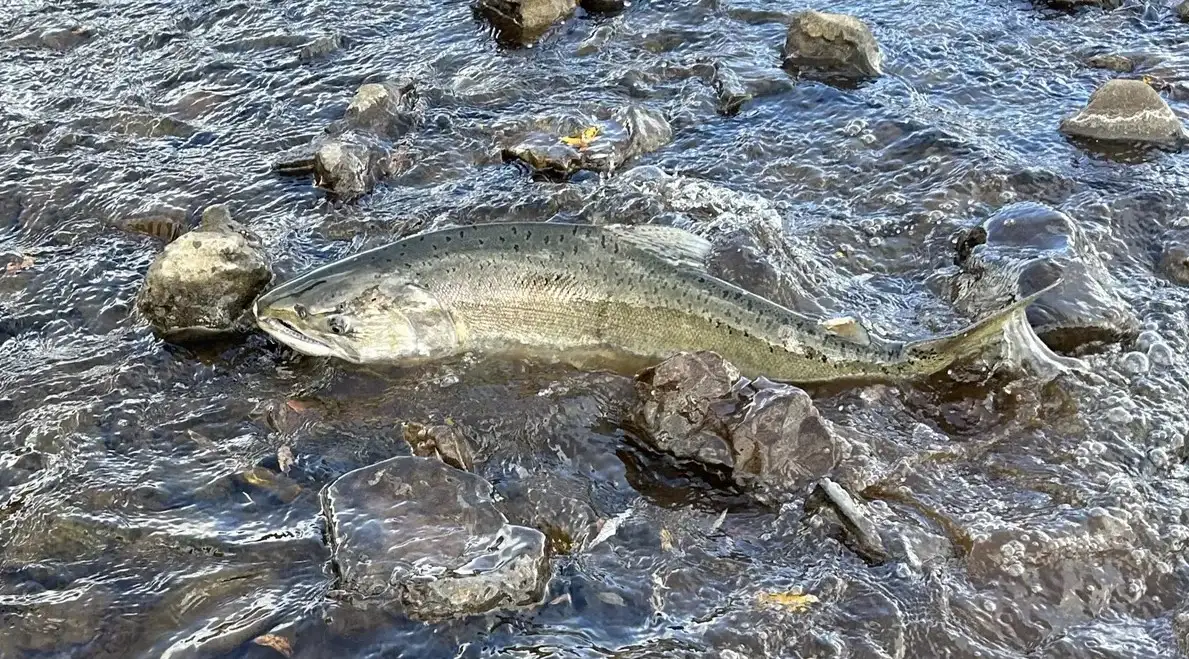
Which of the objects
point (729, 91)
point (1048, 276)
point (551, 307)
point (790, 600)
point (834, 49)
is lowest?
point (790, 600)

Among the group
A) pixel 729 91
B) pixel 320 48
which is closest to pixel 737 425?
pixel 729 91

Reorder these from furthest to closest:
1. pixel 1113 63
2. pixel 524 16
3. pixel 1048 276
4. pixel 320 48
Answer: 1. pixel 524 16
2. pixel 320 48
3. pixel 1113 63
4. pixel 1048 276

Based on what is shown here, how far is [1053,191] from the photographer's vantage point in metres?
6.54

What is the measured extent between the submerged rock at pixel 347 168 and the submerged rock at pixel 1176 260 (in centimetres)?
493

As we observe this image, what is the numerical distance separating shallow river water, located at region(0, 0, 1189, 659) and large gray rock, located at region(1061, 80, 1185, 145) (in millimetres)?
228

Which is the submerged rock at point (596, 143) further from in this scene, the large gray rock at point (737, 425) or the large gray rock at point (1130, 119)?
the large gray rock at point (1130, 119)

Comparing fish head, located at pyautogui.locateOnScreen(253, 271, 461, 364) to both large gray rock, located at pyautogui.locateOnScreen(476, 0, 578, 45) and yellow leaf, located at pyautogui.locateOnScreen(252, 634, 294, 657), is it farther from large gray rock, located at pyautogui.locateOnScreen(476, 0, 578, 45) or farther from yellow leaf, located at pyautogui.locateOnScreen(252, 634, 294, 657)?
large gray rock, located at pyautogui.locateOnScreen(476, 0, 578, 45)

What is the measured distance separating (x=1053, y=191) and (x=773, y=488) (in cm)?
343

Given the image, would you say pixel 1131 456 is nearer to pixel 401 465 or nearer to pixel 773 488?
pixel 773 488

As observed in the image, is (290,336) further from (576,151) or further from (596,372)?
(576,151)

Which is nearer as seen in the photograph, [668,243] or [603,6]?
[668,243]

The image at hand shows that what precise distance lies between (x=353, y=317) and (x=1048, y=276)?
12.2 feet

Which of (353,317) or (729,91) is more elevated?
(729,91)

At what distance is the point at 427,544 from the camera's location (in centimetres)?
400
